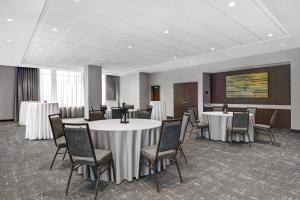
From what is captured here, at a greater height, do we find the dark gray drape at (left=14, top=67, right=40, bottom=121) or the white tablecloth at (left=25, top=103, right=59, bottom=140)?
the dark gray drape at (left=14, top=67, right=40, bottom=121)

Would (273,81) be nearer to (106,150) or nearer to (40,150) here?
(106,150)

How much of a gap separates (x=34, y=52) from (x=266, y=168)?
782cm

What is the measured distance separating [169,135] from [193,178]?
0.93 m

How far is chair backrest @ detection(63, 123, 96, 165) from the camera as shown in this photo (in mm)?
2328

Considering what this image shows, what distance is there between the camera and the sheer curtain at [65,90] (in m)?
10.9

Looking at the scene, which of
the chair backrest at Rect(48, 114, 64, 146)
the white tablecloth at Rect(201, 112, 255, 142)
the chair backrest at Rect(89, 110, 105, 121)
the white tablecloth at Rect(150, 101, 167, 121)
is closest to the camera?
the chair backrest at Rect(48, 114, 64, 146)

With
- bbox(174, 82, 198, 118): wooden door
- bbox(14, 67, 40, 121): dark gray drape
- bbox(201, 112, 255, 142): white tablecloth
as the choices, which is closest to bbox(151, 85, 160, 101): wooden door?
bbox(174, 82, 198, 118): wooden door

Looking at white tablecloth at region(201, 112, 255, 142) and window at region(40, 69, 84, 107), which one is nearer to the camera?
white tablecloth at region(201, 112, 255, 142)

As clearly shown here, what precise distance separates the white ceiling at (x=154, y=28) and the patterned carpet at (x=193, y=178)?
2.98 m

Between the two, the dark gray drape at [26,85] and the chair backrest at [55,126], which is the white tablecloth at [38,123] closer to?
the chair backrest at [55,126]

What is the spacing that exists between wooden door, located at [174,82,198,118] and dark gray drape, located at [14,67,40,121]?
26.3ft

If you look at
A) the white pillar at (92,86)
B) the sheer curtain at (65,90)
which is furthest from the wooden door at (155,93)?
the sheer curtain at (65,90)

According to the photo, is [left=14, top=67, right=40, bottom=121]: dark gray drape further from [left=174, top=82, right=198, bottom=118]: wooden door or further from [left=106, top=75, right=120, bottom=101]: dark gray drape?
[left=174, top=82, right=198, bottom=118]: wooden door

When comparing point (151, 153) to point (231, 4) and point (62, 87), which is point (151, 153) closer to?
point (231, 4)
